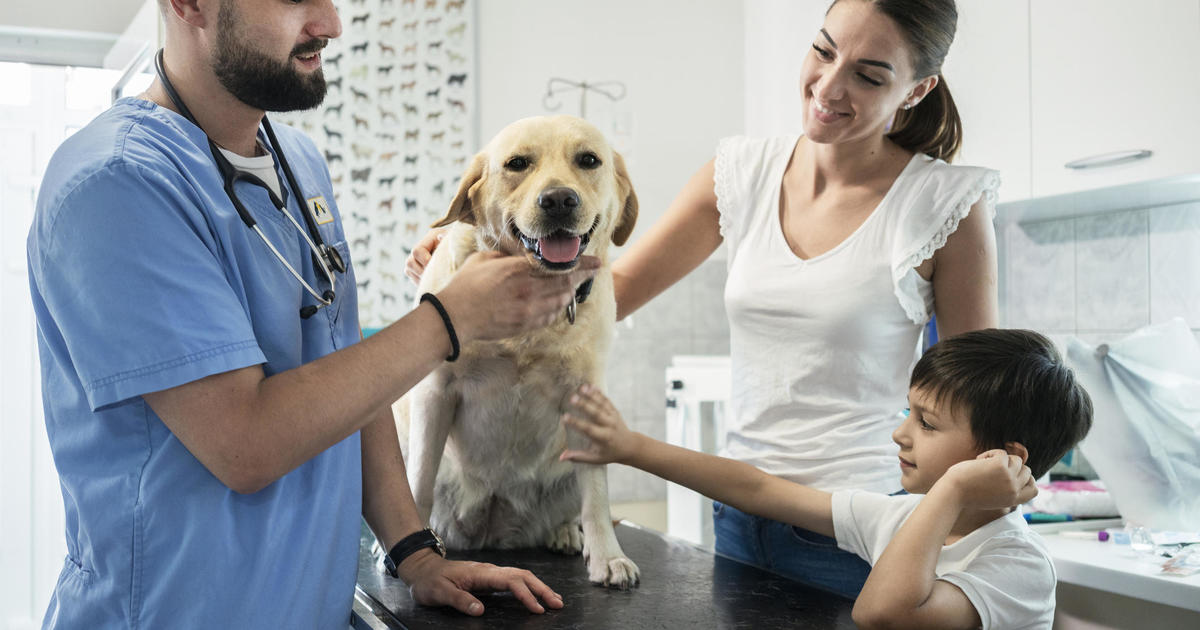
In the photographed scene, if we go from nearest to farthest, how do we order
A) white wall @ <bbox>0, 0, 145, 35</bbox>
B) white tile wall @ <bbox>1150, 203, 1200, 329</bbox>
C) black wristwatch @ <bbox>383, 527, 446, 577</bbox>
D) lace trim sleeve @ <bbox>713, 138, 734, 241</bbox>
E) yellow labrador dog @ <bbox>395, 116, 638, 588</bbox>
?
black wristwatch @ <bbox>383, 527, 446, 577</bbox> < yellow labrador dog @ <bbox>395, 116, 638, 588</bbox> < lace trim sleeve @ <bbox>713, 138, 734, 241</bbox> < white tile wall @ <bbox>1150, 203, 1200, 329</bbox> < white wall @ <bbox>0, 0, 145, 35</bbox>

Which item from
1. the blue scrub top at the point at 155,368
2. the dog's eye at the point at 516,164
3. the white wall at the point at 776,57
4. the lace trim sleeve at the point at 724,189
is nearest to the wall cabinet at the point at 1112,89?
the white wall at the point at 776,57

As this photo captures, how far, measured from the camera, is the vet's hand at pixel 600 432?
122 centimetres

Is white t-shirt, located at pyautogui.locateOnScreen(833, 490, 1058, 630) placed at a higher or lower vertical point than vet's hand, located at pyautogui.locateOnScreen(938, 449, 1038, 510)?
lower

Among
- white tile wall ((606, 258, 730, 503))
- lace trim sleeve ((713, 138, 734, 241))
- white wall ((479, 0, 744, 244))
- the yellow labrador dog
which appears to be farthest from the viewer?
white tile wall ((606, 258, 730, 503))

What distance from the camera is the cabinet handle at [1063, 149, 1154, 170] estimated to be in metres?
1.99

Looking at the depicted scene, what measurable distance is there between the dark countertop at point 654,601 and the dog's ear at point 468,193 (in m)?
0.53

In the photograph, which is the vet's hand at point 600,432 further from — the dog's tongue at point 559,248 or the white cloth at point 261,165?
the white cloth at point 261,165

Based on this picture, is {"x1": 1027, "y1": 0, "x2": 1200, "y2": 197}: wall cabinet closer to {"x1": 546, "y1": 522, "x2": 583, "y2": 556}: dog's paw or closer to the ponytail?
the ponytail

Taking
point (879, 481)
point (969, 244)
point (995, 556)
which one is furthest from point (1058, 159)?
point (995, 556)

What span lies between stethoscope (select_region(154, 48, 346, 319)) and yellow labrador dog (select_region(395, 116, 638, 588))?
0.33m

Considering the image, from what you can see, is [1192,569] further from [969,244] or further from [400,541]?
[400,541]

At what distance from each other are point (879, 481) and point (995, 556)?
263mm

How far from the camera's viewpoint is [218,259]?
33.3 inches

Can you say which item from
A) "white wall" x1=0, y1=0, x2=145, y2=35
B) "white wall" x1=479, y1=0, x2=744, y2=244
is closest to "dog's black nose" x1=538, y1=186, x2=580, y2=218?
"white wall" x1=0, y1=0, x2=145, y2=35
